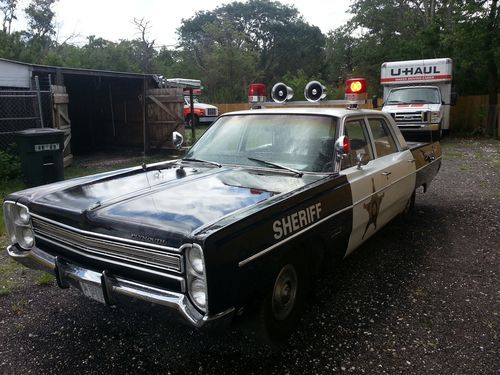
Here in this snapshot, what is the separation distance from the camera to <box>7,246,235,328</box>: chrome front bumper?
2.44 meters

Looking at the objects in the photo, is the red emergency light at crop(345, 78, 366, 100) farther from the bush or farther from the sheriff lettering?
the bush

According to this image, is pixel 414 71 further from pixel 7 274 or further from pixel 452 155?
pixel 7 274

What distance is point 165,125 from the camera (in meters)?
13.6

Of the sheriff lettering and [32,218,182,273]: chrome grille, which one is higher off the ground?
the sheriff lettering

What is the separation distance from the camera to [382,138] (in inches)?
192

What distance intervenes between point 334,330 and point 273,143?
67.1 inches

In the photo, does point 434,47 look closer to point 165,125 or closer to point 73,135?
point 165,125

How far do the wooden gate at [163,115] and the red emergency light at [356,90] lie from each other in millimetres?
8413

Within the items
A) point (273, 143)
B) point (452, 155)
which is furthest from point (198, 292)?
point (452, 155)

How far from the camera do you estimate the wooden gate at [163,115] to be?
13.2 metres

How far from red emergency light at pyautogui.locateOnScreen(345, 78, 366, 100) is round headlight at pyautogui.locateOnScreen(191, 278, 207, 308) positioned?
3.46 meters

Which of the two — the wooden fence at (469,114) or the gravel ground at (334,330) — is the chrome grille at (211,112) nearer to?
the wooden fence at (469,114)

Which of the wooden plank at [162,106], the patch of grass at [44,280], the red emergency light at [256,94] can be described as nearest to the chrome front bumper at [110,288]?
the patch of grass at [44,280]

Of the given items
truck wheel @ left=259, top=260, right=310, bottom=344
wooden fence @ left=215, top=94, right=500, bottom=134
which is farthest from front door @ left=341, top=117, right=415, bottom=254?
wooden fence @ left=215, top=94, right=500, bottom=134
